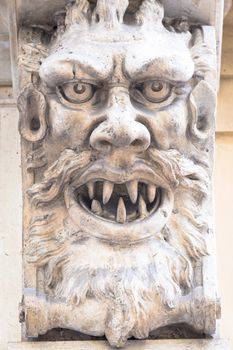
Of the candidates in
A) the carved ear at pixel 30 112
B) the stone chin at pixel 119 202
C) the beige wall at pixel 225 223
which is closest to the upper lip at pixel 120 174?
the stone chin at pixel 119 202

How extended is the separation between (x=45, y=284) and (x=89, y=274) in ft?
0.32

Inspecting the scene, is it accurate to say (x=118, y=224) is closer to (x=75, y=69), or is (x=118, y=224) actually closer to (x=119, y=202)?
(x=119, y=202)

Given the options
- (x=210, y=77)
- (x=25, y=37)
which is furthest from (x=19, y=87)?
(x=210, y=77)

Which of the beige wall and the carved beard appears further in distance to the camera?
the beige wall

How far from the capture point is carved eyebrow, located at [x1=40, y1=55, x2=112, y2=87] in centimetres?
362

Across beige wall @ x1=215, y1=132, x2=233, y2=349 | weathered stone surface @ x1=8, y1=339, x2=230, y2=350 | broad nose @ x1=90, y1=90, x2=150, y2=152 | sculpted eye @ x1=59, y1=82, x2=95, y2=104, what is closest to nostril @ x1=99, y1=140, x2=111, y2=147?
broad nose @ x1=90, y1=90, x2=150, y2=152

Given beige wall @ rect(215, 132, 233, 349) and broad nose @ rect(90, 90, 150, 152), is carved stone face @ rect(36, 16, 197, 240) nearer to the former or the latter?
broad nose @ rect(90, 90, 150, 152)

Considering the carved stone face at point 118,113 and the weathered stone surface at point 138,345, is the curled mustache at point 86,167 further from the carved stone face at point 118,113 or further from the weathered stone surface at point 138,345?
the weathered stone surface at point 138,345

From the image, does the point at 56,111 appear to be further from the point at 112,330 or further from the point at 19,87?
the point at 112,330

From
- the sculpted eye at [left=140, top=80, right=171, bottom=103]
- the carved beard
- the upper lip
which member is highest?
the sculpted eye at [left=140, top=80, right=171, bottom=103]

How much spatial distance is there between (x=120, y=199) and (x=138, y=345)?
0.28m

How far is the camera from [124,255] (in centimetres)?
363

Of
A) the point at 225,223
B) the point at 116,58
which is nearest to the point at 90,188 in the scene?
the point at 116,58

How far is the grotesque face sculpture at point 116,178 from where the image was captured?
11.8 feet
